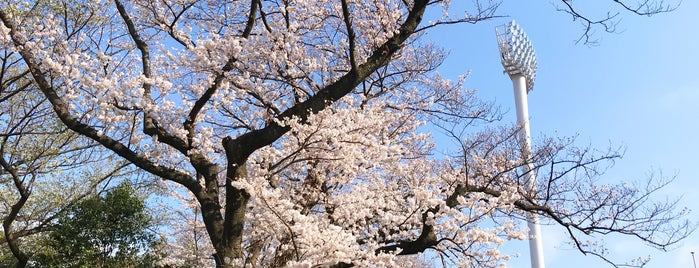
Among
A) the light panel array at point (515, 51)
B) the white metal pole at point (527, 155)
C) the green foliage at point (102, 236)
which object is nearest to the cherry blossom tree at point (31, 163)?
the green foliage at point (102, 236)

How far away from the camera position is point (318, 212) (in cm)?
743

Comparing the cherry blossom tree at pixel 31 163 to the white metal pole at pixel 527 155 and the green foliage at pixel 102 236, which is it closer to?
the green foliage at pixel 102 236

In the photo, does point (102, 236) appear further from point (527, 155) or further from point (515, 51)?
point (515, 51)

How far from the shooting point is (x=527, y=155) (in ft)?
29.5

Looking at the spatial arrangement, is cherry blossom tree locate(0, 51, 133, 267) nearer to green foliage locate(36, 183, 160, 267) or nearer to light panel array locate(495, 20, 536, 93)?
green foliage locate(36, 183, 160, 267)

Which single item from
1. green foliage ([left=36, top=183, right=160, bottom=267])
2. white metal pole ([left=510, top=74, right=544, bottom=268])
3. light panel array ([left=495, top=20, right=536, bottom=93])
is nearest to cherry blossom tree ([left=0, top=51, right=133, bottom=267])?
green foliage ([left=36, top=183, right=160, bottom=267])

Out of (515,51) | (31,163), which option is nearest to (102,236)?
(31,163)

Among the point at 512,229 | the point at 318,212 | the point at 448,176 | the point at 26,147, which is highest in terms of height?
the point at 26,147

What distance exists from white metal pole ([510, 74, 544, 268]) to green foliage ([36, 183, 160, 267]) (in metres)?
5.01

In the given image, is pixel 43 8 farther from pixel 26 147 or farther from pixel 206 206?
pixel 206 206

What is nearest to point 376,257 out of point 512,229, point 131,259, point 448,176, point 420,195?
point 420,195

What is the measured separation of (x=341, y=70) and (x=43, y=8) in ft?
14.3

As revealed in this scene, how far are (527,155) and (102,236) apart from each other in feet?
20.2

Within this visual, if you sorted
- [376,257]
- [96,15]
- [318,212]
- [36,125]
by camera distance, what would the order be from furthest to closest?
1. [36,125]
2. [96,15]
3. [318,212]
4. [376,257]
